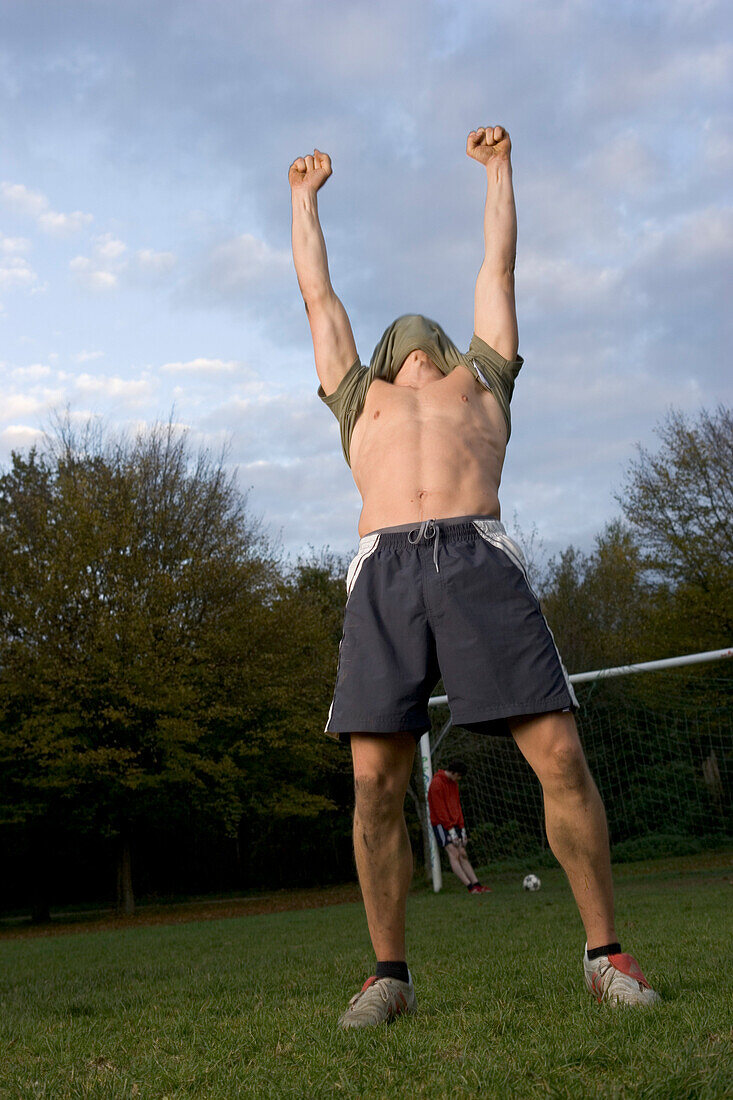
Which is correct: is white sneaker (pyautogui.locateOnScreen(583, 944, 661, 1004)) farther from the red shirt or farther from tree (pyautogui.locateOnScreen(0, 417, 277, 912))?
tree (pyautogui.locateOnScreen(0, 417, 277, 912))

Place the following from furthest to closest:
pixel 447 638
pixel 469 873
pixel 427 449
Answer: pixel 469 873 → pixel 427 449 → pixel 447 638

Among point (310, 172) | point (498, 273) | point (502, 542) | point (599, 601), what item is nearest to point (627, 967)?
point (502, 542)

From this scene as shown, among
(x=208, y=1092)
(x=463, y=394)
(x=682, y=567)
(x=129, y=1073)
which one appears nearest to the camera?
(x=208, y=1092)

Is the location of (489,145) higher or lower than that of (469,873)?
higher

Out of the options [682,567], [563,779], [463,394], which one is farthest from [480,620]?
[682,567]

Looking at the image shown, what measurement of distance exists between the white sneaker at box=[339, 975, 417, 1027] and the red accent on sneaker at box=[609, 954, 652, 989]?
1.97ft

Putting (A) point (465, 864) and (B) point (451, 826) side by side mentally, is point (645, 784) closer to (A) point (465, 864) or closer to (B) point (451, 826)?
(A) point (465, 864)

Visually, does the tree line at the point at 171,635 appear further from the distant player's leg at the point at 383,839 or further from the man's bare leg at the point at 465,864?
the distant player's leg at the point at 383,839

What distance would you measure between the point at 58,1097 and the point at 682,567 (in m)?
20.7

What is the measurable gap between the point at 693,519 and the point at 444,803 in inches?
480

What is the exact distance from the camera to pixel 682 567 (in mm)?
21359

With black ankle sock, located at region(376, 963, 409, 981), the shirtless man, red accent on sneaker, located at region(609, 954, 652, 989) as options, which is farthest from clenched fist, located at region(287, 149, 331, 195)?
red accent on sneaker, located at region(609, 954, 652, 989)

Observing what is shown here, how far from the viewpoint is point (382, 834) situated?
9.79 ft

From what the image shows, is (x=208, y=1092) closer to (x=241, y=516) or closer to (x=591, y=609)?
(x=241, y=516)
